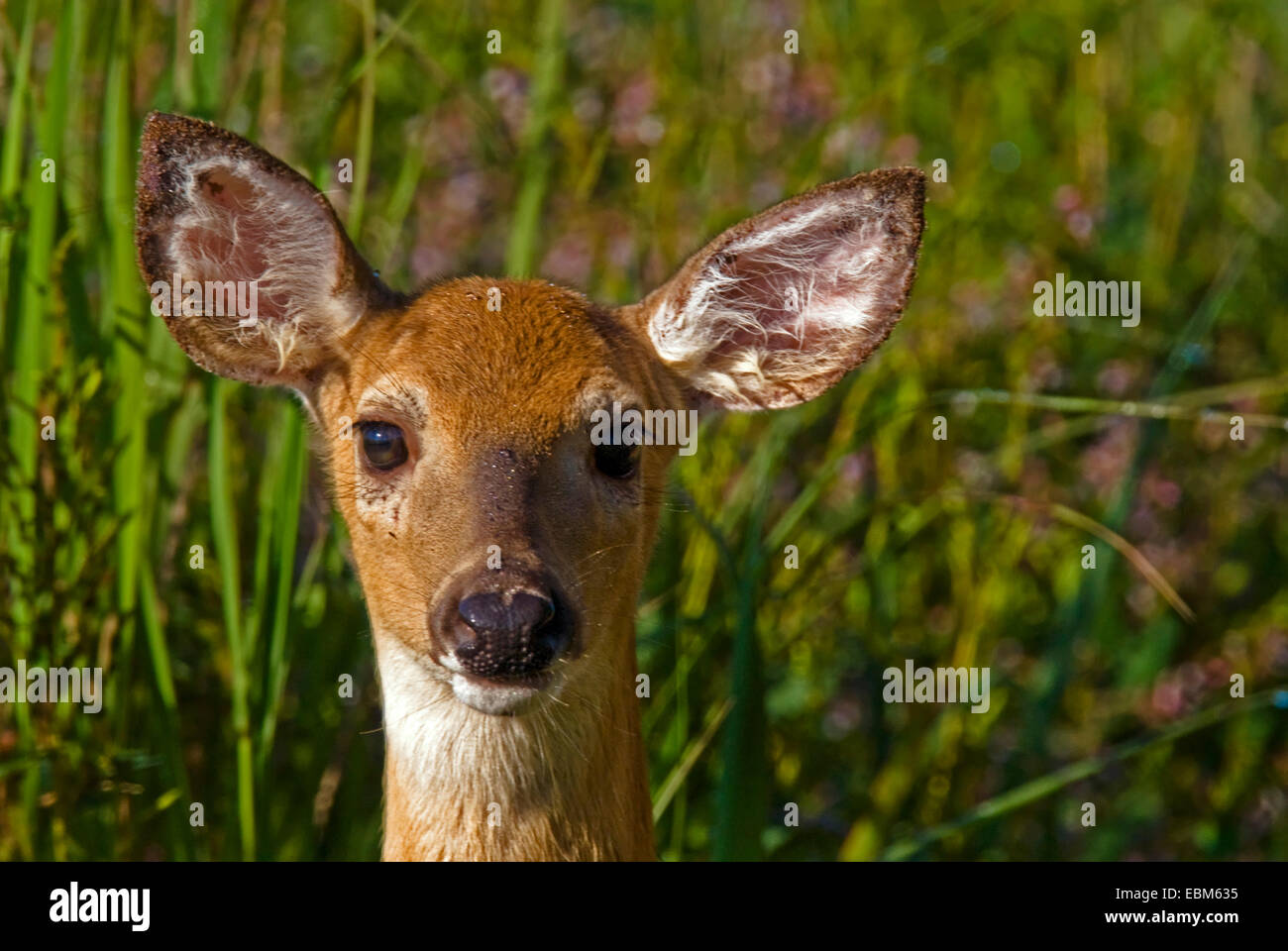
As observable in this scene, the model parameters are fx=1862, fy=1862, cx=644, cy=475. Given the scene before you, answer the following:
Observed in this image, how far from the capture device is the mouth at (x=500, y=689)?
318 cm

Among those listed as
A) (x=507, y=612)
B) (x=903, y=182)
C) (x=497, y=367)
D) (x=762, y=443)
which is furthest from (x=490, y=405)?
(x=762, y=443)

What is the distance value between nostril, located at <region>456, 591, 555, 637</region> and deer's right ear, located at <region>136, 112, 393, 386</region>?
2.99 feet

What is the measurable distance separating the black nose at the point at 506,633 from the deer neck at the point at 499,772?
450 mm

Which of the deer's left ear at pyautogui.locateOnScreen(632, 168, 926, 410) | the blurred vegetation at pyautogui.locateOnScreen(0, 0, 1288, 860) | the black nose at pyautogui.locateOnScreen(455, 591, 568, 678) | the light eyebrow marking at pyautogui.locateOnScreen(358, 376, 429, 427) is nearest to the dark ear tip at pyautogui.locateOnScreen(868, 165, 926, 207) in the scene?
the deer's left ear at pyautogui.locateOnScreen(632, 168, 926, 410)

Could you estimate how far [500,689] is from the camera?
10.5ft

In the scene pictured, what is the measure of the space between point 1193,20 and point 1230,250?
Result: 120cm

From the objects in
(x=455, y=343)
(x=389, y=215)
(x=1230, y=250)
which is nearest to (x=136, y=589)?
(x=455, y=343)

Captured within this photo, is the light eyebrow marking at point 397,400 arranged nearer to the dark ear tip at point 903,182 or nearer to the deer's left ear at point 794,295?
the deer's left ear at point 794,295

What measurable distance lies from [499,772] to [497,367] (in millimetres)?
786

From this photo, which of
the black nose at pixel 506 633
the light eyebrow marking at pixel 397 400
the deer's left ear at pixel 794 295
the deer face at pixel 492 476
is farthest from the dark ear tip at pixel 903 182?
the black nose at pixel 506 633

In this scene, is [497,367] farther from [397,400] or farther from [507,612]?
[507,612]

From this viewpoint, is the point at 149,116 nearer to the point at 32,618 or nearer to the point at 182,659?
the point at 32,618

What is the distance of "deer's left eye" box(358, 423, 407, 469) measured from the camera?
3.57 metres

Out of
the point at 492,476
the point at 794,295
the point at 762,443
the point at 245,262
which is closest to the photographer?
the point at 492,476
